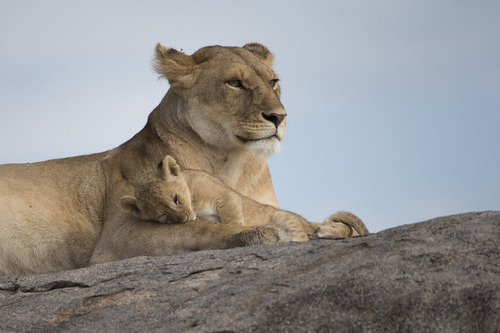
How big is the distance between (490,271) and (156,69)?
12.8ft

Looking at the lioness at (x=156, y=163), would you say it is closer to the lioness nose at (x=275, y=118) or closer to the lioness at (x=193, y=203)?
the lioness nose at (x=275, y=118)

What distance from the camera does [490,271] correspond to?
11.6 feet

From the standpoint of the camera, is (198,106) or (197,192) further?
(198,106)

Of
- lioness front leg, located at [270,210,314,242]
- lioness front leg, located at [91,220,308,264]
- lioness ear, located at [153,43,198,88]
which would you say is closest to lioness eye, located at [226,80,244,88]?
lioness ear, located at [153,43,198,88]

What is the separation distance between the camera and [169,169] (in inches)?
217

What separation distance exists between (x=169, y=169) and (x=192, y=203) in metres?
0.34

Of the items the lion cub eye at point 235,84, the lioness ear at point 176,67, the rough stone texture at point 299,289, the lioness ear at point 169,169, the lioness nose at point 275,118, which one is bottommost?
the rough stone texture at point 299,289

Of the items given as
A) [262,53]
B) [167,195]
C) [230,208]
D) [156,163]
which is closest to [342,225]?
[230,208]

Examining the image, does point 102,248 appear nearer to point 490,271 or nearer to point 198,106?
point 198,106

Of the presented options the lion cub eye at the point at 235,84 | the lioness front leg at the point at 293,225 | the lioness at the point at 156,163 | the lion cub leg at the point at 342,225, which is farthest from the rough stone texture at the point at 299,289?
the lion cub eye at the point at 235,84

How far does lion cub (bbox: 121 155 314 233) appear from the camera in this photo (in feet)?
17.9

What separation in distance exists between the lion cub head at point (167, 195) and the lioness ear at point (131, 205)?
123 mm

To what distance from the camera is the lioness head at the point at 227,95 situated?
6125 mm

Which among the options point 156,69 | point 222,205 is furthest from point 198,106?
point 222,205
